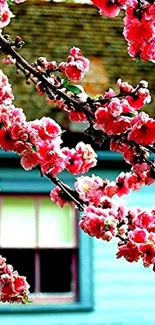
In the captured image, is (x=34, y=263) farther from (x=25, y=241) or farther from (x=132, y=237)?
(x=132, y=237)

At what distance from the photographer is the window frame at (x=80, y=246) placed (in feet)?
24.2

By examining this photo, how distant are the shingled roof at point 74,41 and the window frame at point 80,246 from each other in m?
0.55

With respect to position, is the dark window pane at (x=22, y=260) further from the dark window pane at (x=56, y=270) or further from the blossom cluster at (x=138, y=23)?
the blossom cluster at (x=138, y=23)

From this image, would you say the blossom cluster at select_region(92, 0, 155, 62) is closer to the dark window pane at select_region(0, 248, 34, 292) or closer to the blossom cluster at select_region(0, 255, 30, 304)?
the blossom cluster at select_region(0, 255, 30, 304)

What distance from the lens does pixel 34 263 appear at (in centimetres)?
759

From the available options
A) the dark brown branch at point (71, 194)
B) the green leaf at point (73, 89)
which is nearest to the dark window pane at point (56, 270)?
the dark brown branch at point (71, 194)

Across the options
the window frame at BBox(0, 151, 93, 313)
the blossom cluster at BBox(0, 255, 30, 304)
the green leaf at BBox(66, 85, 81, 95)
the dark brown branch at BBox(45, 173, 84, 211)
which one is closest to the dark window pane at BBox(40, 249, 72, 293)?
the window frame at BBox(0, 151, 93, 313)

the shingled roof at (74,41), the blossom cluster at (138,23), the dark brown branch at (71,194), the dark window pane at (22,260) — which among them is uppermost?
the shingled roof at (74,41)

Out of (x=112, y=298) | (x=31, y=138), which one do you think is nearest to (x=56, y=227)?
(x=112, y=298)

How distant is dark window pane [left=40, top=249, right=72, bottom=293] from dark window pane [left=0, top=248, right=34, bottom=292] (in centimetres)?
9

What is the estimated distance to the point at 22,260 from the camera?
7.58 meters

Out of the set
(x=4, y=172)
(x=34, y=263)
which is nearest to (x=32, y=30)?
(x=4, y=172)

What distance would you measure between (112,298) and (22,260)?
83 centimetres

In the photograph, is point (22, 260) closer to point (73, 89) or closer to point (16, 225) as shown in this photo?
point (16, 225)
